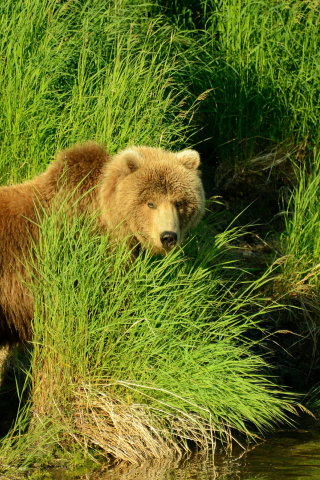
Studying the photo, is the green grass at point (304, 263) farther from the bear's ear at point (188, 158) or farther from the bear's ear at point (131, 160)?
the bear's ear at point (131, 160)

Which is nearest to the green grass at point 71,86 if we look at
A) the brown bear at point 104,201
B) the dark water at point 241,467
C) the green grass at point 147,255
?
the green grass at point 147,255

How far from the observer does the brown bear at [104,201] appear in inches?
181

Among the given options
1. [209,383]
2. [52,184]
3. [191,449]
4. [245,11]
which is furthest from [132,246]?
[245,11]

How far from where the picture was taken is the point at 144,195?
4715mm

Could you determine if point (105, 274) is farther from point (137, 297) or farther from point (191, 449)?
point (191, 449)

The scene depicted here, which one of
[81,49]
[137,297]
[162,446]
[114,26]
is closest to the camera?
[162,446]

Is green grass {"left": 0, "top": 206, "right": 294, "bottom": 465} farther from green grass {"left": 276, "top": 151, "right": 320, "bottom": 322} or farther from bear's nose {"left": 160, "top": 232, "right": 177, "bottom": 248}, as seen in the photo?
green grass {"left": 276, "top": 151, "right": 320, "bottom": 322}

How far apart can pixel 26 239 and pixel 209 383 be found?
1593 millimetres

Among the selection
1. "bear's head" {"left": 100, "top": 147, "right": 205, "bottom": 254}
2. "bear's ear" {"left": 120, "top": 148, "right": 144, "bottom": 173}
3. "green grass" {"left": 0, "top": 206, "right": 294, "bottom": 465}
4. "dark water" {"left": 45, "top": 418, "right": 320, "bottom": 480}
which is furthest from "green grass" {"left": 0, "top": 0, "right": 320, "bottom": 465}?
"bear's ear" {"left": 120, "top": 148, "right": 144, "bottom": 173}

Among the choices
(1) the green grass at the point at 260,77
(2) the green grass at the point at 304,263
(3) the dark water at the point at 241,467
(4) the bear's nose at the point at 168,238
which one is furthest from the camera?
(1) the green grass at the point at 260,77

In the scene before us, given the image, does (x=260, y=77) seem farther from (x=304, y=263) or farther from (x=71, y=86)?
(x=304, y=263)

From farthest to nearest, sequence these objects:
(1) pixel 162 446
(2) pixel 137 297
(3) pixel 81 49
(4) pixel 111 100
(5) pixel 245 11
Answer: (5) pixel 245 11 → (3) pixel 81 49 → (4) pixel 111 100 → (2) pixel 137 297 → (1) pixel 162 446

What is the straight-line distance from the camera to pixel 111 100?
19.1 feet

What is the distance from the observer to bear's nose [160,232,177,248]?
4465 millimetres
